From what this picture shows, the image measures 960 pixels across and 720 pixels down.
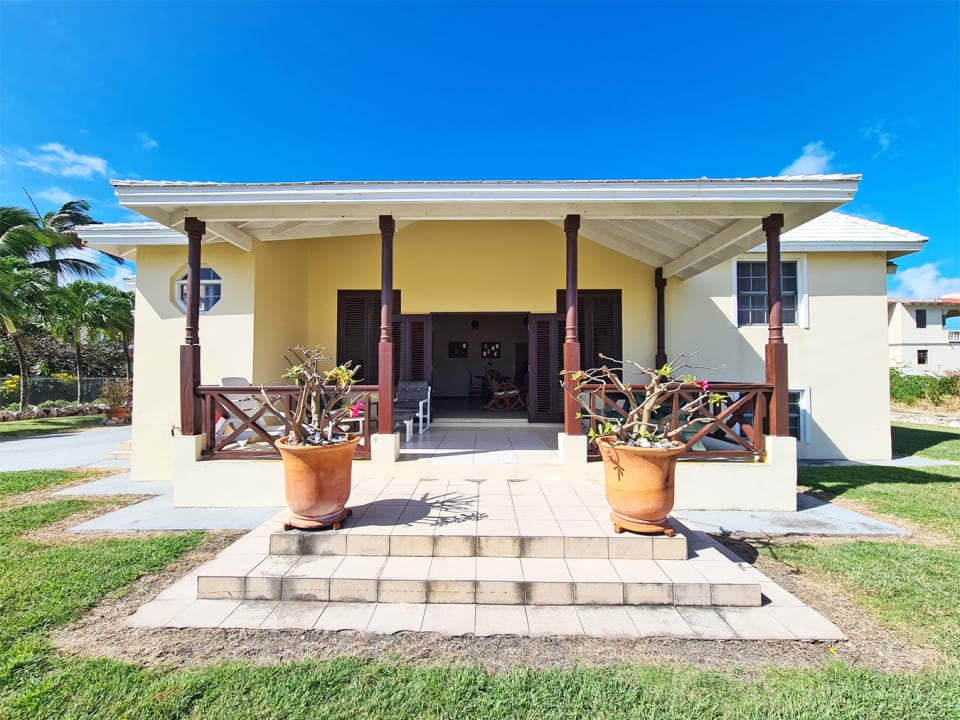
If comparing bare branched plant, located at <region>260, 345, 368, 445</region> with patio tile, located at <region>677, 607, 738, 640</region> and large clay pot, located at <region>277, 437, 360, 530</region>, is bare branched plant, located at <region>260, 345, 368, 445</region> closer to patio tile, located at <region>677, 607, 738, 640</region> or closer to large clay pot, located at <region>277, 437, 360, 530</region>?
large clay pot, located at <region>277, 437, 360, 530</region>

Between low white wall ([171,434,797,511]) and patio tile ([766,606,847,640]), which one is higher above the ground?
low white wall ([171,434,797,511])

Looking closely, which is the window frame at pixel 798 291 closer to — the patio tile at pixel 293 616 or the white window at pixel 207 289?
the patio tile at pixel 293 616

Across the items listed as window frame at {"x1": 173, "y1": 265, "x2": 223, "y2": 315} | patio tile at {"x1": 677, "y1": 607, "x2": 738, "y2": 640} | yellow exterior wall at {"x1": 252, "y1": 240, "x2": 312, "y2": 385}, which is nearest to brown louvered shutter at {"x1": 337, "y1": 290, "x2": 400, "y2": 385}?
yellow exterior wall at {"x1": 252, "y1": 240, "x2": 312, "y2": 385}

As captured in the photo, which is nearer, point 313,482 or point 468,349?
point 313,482

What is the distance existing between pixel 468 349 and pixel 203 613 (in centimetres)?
1108

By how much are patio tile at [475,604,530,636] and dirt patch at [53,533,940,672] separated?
0.06m

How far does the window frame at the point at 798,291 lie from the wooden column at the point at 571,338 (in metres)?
4.24

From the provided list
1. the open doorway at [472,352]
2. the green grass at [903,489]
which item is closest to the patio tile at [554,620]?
the green grass at [903,489]

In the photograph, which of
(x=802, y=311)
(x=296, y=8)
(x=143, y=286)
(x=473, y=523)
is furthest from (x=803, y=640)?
(x=296, y=8)

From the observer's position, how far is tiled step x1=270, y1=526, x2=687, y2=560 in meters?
2.94

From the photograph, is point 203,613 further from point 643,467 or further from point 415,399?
point 415,399

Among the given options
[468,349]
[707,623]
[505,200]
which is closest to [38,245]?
[468,349]

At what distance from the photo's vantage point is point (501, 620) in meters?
2.43

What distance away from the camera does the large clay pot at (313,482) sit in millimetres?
3014
